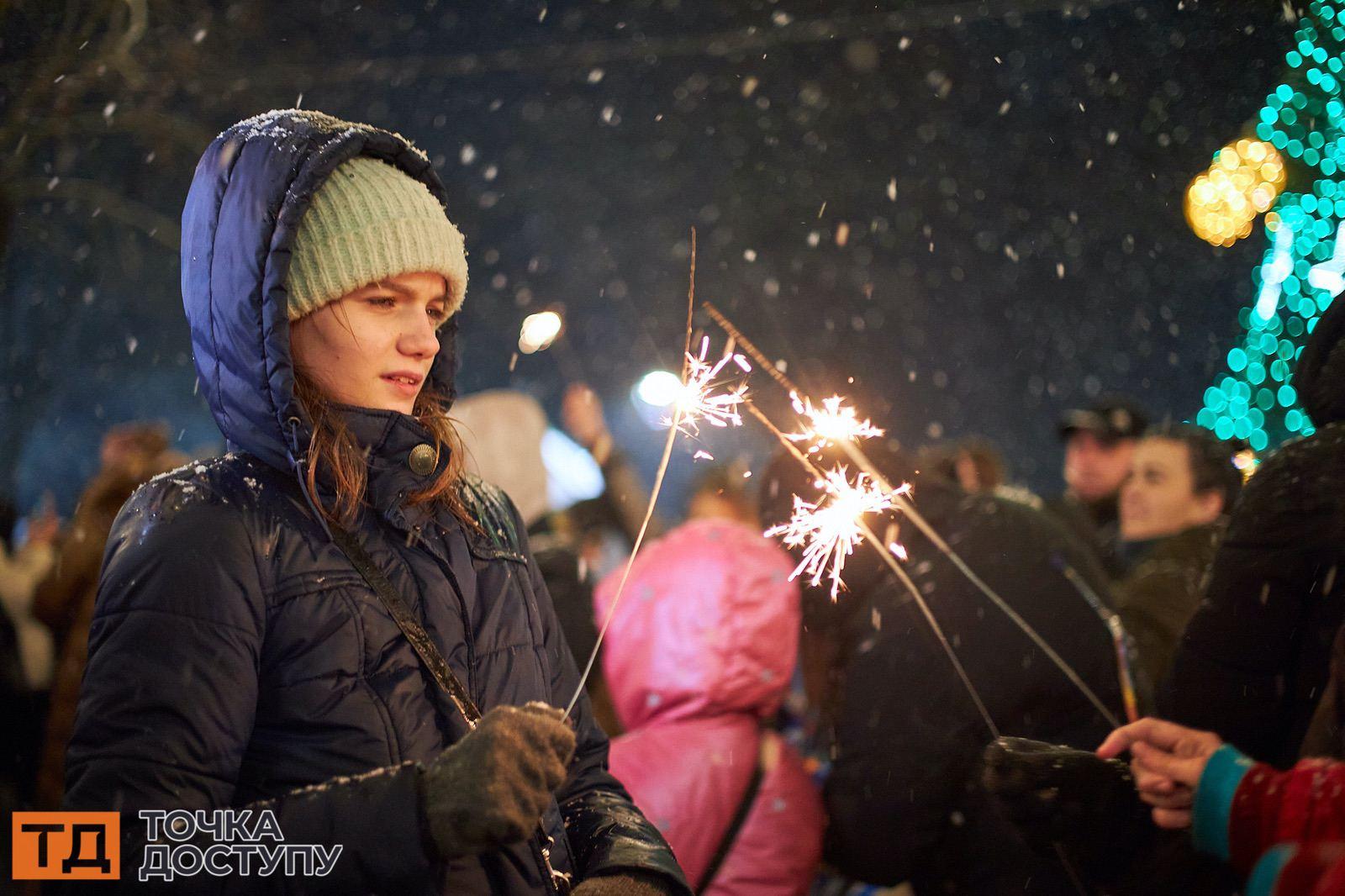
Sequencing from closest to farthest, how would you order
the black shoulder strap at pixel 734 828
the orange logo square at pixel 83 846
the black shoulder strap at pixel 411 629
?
the orange logo square at pixel 83 846
the black shoulder strap at pixel 411 629
the black shoulder strap at pixel 734 828

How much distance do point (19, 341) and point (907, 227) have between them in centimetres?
847

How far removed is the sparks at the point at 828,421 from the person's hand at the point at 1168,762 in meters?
0.89

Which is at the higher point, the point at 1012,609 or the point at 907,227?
the point at 907,227

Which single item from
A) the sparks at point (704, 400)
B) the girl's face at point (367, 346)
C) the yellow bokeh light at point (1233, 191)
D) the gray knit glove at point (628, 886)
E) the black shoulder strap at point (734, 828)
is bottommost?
the black shoulder strap at point (734, 828)

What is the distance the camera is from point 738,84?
3992mm

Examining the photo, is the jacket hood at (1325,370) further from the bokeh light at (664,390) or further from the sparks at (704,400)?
the bokeh light at (664,390)

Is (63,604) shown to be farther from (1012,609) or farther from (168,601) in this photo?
(1012,609)

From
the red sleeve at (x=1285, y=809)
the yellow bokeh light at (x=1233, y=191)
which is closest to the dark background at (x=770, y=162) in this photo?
the yellow bokeh light at (x=1233, y=191)

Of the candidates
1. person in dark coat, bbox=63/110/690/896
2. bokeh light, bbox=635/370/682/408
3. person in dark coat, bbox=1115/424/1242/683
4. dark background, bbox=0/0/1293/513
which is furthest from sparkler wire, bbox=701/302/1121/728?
person in dark coat, bbox=63/110/690/896

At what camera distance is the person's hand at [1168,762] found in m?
1.86

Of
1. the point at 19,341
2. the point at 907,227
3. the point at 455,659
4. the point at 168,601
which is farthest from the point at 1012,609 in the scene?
the point at 19,341

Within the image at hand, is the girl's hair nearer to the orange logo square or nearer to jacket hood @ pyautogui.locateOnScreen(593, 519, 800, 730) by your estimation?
the orange logo square

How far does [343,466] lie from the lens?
1.55 metres

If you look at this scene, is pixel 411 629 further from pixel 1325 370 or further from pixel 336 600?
pixel 1325 370
